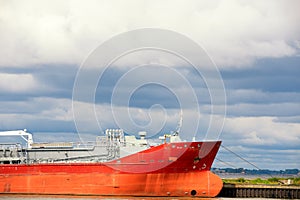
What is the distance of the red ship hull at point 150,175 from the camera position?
57312 mm

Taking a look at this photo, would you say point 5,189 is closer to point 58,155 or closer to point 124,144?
point 58,155

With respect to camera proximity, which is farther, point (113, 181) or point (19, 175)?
point (19, 175)

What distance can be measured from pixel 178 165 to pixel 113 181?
20.2 feet

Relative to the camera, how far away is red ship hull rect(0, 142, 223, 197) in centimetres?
5731

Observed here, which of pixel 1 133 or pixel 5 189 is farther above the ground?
pixel 1 133

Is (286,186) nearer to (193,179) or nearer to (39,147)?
(193,179)

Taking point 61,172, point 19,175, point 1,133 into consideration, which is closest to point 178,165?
point 61,172

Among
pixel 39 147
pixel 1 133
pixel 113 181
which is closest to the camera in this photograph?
pixel 113 181

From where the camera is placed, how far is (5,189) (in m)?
62.0

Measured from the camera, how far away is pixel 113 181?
57781 mm

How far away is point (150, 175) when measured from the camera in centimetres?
5741

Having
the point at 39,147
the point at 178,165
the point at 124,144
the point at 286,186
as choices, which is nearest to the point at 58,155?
the point at 39,147

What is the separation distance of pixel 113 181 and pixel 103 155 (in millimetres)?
4292

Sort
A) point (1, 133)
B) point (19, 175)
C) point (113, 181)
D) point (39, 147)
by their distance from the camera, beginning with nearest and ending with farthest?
point (113, 181), point (19, 175), point (39, 147), point (1, 133)
